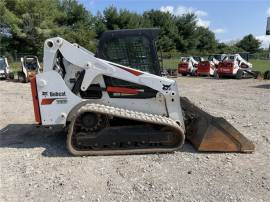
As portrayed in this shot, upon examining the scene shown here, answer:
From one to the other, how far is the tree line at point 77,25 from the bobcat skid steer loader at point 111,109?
23.9m

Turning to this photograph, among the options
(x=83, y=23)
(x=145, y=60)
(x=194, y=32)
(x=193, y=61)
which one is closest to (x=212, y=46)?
(x=194, y=32)

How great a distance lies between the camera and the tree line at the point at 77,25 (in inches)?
1523

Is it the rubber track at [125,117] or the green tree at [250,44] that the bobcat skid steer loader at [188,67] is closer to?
the rubber track at [125,117]

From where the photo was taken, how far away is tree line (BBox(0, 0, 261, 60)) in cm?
3869

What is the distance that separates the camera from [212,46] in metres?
67.2

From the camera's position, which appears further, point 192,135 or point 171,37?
point 171,37

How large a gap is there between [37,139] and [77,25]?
4077cm

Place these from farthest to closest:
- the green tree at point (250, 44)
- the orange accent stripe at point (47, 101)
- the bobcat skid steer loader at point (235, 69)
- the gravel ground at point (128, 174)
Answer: the green tree at point (250, 44) → the bobcat skid steer loader at point (235, 69) → the orange accent stripe at point (47, 101) → the gravel ground at point (128, 174)

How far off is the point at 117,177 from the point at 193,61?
78.1 feet

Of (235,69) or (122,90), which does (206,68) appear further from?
(122,90)

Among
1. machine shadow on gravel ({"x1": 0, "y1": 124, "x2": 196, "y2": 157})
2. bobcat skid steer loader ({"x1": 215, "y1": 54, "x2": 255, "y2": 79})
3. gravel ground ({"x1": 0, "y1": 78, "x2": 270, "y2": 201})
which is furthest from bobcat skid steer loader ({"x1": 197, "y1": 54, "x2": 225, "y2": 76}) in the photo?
machine shadow on gravel ({"x1": 0, "y1": 124, "x2": 196, "y2": 157})

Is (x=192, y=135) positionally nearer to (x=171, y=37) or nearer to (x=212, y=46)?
(x=171, y=37)

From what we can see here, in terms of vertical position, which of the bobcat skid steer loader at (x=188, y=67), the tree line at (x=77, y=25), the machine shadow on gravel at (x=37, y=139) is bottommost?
the bobcat skid steer loader at (x=188, y=67)

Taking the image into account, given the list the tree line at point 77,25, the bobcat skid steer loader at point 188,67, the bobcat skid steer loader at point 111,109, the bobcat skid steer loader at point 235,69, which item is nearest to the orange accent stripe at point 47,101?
the bobcat skid steer loader at point 111,109
